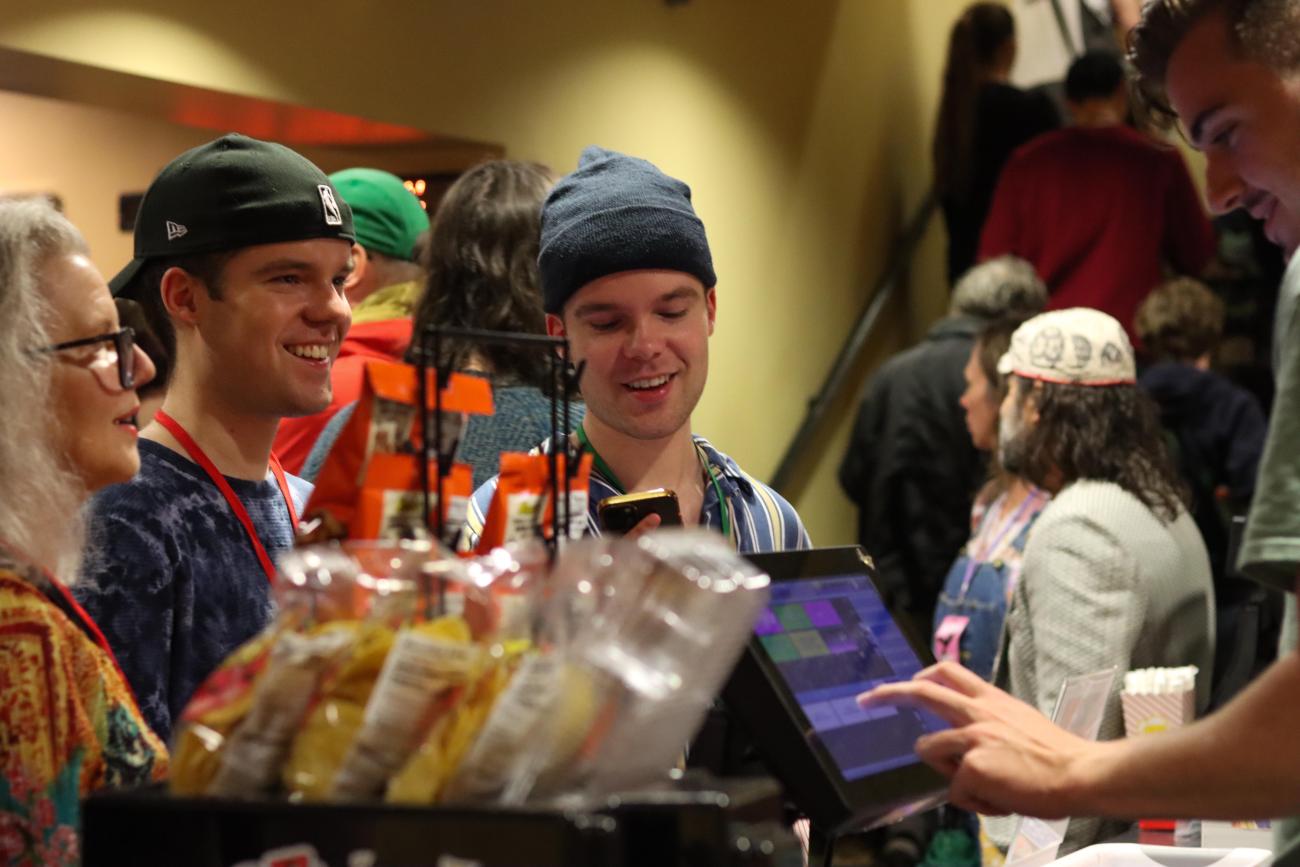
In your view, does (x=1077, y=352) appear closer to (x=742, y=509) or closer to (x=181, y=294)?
(x=742, y=509)

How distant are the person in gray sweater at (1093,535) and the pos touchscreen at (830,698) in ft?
5.11

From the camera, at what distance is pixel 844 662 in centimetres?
162

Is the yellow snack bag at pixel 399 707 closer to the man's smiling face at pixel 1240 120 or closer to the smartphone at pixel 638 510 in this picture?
the smartphone at pixel 638 510

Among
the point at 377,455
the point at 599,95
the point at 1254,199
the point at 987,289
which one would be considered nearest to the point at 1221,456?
the point at 987,289

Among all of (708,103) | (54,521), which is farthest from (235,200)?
(708,103)

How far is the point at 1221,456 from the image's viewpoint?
556cm

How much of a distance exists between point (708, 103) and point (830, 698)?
499 cm

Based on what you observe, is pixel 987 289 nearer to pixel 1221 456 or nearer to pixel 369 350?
pixel 1221 456

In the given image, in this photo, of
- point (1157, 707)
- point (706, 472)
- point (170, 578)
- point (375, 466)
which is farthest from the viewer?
point (1157, 707)

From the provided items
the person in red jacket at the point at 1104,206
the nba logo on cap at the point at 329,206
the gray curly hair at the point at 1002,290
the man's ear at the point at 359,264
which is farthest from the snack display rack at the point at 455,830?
the person in red jacket at the point at 1104,206

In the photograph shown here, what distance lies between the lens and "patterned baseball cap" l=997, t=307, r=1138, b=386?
3949mm

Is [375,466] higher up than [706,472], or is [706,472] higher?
[375,466]

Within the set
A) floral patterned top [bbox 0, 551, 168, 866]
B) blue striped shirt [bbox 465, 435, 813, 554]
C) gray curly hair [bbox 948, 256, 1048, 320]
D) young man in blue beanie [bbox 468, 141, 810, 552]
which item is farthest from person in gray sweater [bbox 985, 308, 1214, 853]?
floral patterned top [bbox 0, 551, 168, 866]

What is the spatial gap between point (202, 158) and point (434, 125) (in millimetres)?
3071
